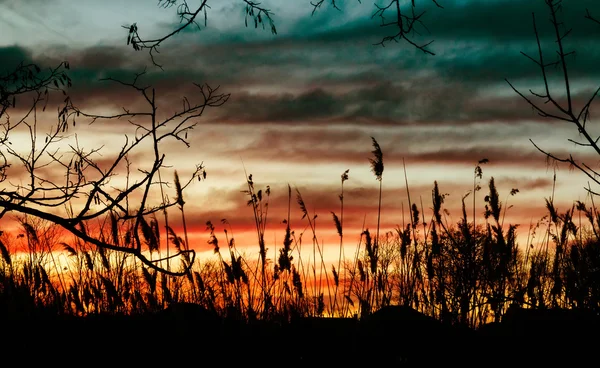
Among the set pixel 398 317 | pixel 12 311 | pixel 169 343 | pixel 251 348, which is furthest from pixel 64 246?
pixel 398 317

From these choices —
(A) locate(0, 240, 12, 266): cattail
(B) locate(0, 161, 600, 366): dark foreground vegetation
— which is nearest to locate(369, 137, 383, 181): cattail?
(B) locate(0, 161, 600, 366): dark foreground vegetation

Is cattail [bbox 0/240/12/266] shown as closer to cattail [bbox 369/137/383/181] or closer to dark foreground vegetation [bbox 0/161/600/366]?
dark foreground vegetation [bbox 0/161/600/366]

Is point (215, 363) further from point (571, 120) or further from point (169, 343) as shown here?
point (571, 120)

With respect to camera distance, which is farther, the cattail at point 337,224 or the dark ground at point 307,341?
the cattail at point 337,224

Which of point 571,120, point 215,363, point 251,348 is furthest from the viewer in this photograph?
point 251,348

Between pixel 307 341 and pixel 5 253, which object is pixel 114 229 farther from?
pixel 307 341

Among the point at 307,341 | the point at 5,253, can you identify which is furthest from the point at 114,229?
the point at 307,341

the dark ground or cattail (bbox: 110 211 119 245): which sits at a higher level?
cattail (bbox: 110 211 119 245)

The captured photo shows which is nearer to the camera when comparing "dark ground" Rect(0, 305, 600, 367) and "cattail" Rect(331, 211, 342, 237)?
"dark ground" Rect(0, 305, 600, 367)

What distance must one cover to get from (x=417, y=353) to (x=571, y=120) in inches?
94.0

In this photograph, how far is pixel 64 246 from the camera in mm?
6820

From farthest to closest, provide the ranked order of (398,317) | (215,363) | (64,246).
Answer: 1. (64,246)
2. (398,317)
3. (215,363)

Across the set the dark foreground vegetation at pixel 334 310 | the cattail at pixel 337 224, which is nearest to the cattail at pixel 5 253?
the dark foreground vegetation at pixel 334 310

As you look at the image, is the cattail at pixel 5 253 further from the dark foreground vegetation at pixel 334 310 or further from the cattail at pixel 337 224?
the cattail at pixel 337 224
